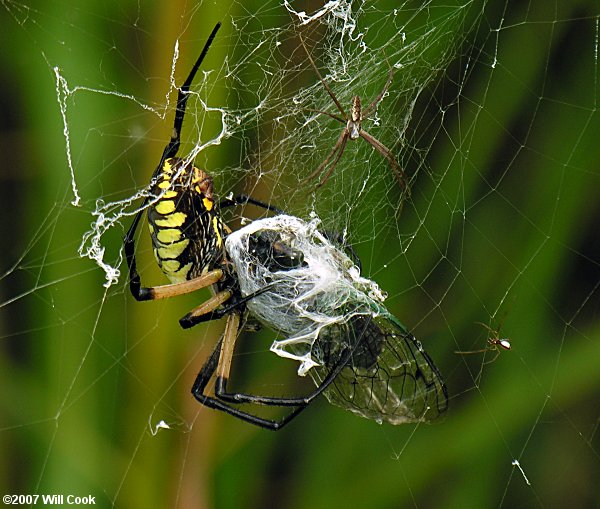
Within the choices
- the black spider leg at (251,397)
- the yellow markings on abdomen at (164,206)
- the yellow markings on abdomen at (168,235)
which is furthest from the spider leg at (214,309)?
the yellow markings on abdomen at (164,206)

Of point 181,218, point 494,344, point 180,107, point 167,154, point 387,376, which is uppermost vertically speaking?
point 180,107

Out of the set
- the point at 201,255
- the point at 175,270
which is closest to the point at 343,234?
the point at 201,255

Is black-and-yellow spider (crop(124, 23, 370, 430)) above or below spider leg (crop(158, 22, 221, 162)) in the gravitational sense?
below

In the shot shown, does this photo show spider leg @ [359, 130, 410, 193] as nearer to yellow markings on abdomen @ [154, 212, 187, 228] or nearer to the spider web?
the spider web

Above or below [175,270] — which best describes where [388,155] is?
above

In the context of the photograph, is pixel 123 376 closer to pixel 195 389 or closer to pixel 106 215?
pixel 195 389

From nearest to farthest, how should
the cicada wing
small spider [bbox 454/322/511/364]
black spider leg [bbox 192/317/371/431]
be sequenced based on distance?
1. the cicada wing
2. black spider leg [bbox 192/317/371/431]
3. small spider [bbox 454/322/511/364]

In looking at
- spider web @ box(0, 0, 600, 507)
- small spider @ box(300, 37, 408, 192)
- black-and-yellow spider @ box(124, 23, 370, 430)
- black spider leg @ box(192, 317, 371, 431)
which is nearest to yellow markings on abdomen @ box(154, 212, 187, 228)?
black-and-yellow spider @ box(124, 23, 370, 430)

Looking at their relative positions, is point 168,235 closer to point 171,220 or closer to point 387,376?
point 171,220
